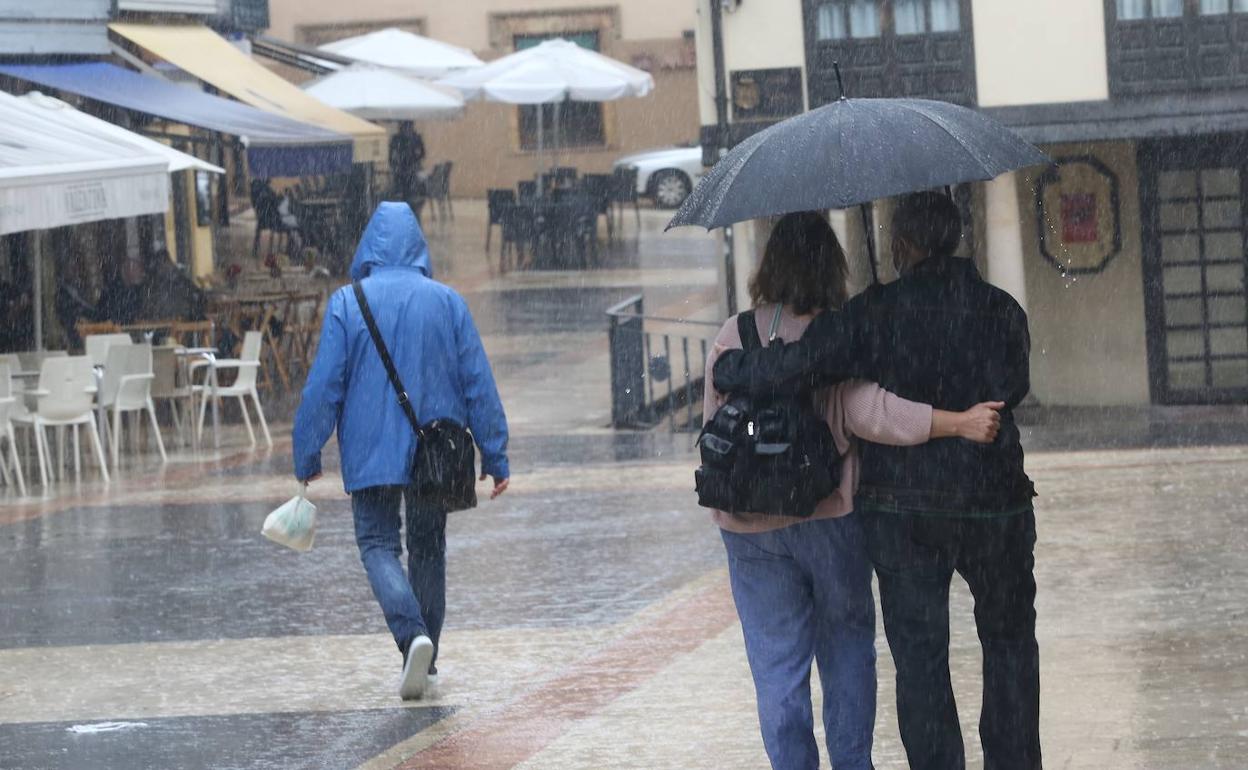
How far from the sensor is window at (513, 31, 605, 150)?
40.0 metres

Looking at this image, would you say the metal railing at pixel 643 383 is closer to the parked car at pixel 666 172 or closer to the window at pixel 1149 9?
the window at pixel 1149 9

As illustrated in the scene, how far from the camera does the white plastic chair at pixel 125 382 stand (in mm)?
15461

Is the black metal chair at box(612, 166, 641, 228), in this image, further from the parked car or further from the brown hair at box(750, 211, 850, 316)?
the brown hair at box(750, 211, 850, 316)

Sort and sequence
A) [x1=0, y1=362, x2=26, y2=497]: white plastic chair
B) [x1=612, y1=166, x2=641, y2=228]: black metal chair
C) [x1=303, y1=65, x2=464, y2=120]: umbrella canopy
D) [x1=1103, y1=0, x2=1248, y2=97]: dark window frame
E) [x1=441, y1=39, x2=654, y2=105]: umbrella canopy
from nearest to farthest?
[x1=0, y1=362, x2=26, y2=497]: white plastic chair < [x1=1103, y1=0, x2=1248, y2=97]: dark window frame < [x1=303, y1=65, x2=464, y2=120]: umbrella canopy < [x1=441, y1=39, x2=654, y2=105]: umbrella canopy < [x1=612, y1=166, x2=641, y2=228]: black metal chair

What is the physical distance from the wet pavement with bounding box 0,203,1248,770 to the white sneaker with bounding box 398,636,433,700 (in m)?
0.09

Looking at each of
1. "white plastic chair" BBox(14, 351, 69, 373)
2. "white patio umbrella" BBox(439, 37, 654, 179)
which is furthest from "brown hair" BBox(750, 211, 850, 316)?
"white patio umbrella" BBox(439, 37, 654, 179)

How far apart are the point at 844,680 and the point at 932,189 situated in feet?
4.17

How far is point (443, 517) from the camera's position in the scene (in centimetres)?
751

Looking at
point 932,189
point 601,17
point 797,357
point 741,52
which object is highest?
point 601,17

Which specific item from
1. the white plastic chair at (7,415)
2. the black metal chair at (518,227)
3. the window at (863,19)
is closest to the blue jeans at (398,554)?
the white plastic chair at (7,415)

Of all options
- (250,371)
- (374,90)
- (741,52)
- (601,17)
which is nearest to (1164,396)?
(741,52)

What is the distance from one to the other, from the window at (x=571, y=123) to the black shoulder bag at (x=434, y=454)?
32720 millimetres

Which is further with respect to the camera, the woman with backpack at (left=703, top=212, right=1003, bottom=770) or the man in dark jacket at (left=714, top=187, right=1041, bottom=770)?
the woman with backpack at (left=703, top=212, right=1003, bottom=770)

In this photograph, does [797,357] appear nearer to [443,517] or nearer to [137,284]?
[443,517]
